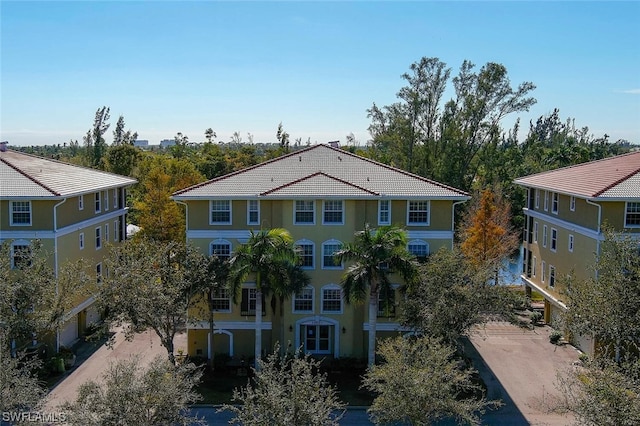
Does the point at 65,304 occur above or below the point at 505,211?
below

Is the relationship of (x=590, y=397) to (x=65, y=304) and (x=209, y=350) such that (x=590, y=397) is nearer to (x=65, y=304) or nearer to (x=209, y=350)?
(x=209, y=350)

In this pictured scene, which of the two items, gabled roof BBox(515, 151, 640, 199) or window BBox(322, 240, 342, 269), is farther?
gabled roof BBox(515, 151, 640, 199)

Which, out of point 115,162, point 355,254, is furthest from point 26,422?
point 115,162

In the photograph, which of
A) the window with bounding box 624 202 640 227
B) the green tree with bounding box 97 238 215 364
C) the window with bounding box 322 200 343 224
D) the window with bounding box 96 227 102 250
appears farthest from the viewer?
the window with bounding box 96 227 102 250

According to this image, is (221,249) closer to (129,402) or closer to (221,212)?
(221,212)

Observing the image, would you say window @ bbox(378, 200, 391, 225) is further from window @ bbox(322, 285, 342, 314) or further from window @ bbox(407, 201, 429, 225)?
window @ bbox(322, 285, 342, 314)

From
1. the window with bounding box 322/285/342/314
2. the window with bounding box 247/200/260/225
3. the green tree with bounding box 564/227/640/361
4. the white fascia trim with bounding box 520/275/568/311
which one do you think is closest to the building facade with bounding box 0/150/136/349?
the window with bounding box 247/200/260/225
